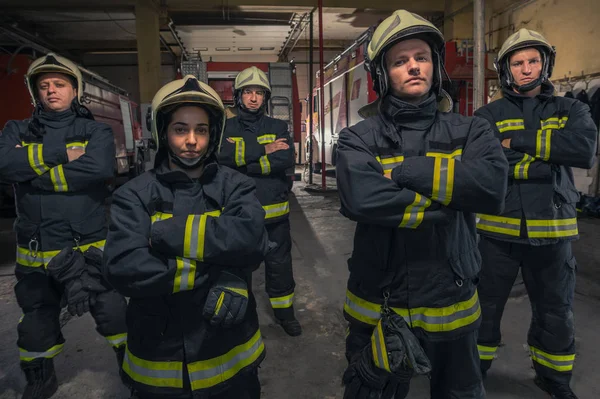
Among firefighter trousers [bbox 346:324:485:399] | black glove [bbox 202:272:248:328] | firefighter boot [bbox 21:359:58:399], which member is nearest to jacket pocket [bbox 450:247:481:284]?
firefighter trousers [bbox 346:324:485:399]

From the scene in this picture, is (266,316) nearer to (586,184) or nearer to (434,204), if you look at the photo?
(434,204)

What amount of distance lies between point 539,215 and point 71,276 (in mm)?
2637

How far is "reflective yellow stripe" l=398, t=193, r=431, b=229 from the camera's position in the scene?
1492 millimetres

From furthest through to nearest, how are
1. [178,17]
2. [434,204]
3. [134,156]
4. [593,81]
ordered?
[178,17] < [134,156] < [593,81] < [434,204]

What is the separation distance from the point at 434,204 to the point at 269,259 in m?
2.10

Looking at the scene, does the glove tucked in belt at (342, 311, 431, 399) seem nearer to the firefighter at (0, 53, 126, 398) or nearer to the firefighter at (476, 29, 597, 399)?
the firefighter at (476, 29, 597, 399)

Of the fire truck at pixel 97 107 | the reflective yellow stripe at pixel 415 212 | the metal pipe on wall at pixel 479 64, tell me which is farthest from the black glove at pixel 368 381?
the fire truck at pixel 97 107

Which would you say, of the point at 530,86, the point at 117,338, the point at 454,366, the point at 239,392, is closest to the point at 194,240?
the point at 239,392

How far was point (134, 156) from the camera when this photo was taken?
11844mm

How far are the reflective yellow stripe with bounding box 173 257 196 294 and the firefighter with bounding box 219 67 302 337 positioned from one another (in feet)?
5.82

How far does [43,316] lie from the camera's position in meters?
2.50

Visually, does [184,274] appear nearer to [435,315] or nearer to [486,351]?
[435,315]

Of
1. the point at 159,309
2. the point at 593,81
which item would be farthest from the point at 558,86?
the point at 159,309

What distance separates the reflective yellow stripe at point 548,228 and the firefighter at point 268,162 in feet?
5.83
